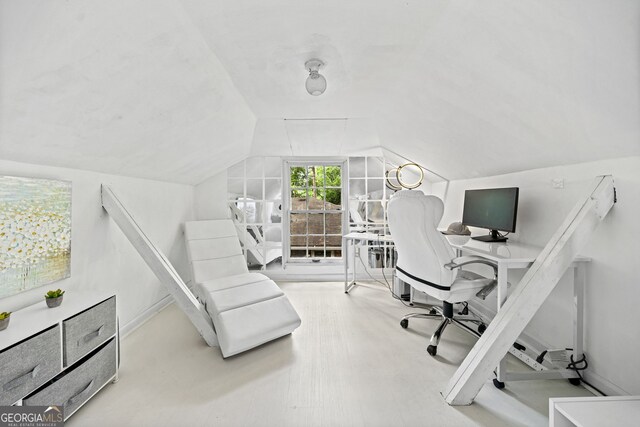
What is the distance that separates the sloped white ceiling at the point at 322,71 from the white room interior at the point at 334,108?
0.01 meters

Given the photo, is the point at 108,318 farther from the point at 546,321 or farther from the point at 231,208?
the point at 546,321

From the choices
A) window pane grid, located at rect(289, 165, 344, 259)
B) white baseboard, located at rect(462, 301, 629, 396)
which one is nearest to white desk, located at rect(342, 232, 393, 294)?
window pane grid, located at rect(289, 165, 344, 259)

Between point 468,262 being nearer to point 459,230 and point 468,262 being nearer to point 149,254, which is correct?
point 459,230

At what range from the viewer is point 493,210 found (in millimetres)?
2627

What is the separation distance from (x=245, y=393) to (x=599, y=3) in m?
2.68

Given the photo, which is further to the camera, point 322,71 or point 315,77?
point 322,71

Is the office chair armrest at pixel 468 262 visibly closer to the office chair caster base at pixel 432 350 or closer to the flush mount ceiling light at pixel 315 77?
the office chair caster base at pixel 432 350

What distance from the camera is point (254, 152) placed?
4344 millimetres

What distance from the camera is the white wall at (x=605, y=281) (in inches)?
65.2

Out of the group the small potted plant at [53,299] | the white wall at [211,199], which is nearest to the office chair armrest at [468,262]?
the small potted plant at [53,299]

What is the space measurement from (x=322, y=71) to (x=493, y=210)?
2000 mm

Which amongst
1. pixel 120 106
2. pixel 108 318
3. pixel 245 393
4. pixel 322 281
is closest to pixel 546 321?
pixel 245 393

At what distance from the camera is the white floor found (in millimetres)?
1627

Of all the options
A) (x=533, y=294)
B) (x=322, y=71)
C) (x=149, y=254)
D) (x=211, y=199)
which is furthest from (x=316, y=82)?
(x=211, y=199)
